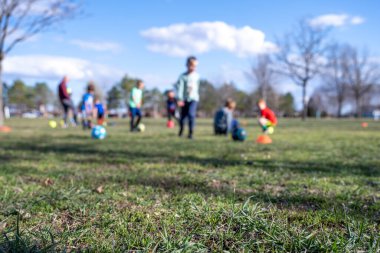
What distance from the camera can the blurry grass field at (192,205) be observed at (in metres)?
1.80

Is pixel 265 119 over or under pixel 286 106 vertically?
under

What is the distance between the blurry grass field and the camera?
1.80m

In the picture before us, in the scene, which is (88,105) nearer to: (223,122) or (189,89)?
(223,122)

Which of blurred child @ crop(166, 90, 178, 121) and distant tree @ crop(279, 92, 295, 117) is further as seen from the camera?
distant tree @ crop(279, 92, 295, 117)

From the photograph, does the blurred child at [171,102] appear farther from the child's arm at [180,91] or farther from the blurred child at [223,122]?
the child's arm at [180,91]

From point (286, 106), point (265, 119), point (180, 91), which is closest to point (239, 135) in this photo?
point (265, 119)

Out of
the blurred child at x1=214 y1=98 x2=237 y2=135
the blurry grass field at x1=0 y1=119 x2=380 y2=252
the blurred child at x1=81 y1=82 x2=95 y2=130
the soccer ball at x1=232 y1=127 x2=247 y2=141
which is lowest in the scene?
the blurry grass field at x1=0 y1=119 x2=380 y2=252

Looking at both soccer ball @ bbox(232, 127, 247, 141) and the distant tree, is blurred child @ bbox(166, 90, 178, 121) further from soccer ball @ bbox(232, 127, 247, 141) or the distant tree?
the distant tree

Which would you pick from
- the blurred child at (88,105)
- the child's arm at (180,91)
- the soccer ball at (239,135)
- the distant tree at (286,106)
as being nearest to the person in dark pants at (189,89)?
the child's arm at (180,91)

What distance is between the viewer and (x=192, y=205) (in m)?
2.43

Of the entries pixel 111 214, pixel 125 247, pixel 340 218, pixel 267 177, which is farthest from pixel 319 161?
pixel 125 247

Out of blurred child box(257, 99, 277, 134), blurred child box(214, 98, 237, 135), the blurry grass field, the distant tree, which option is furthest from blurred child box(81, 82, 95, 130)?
the distant tree

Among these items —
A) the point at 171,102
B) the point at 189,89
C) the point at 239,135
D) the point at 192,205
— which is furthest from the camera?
the point at 171,102

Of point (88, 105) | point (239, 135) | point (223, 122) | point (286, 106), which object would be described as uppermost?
point (286, 106)
